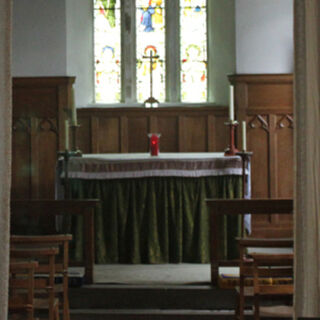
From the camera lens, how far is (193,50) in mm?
9492

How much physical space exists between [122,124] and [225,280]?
12.5 feet

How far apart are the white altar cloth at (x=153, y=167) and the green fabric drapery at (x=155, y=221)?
57mm

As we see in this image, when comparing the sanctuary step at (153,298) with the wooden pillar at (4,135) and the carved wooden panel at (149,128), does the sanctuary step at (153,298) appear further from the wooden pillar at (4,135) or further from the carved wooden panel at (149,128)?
the carved wooden panel at (149,128)

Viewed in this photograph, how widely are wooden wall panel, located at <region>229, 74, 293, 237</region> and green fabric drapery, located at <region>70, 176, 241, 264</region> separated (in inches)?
70.8

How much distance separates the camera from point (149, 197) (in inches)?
255

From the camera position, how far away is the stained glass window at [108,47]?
9.48 meters

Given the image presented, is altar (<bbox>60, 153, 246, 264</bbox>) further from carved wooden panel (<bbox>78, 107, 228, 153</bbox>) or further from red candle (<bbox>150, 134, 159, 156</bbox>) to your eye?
carved wooden panel (<bbox>78, 107, 228, 153</bbox>)

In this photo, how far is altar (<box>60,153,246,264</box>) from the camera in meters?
6.45

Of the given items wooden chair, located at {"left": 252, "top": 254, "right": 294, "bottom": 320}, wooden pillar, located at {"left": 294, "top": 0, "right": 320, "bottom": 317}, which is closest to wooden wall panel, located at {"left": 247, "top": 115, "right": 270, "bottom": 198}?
wooden chair, located at {"left": 252, "top": 254, "right": 294, "bottom": 320}

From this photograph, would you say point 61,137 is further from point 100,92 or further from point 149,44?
point 149,44

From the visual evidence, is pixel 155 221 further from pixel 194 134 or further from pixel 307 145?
pixel 307 145

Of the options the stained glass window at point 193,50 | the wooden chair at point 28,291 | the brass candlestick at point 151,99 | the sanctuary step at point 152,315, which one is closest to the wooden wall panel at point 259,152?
the brass candlestick at point 151,99

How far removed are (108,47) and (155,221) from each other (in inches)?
149

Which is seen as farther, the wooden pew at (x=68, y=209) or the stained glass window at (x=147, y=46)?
the stained glass window at (x=147, y=46)
